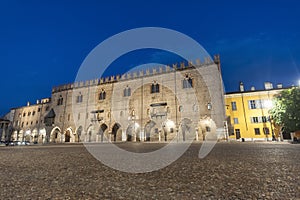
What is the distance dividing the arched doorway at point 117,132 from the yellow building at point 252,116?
1693cm

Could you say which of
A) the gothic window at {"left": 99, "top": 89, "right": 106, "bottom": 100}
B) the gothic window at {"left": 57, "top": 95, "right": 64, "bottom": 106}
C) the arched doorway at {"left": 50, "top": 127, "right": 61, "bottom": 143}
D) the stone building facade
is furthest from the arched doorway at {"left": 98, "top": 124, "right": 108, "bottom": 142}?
the gothic window at {"left": 57, "top": 95, "right": 64, "bottom": 106}

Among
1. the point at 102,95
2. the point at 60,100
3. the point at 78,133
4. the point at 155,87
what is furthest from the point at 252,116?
the point at 60,100

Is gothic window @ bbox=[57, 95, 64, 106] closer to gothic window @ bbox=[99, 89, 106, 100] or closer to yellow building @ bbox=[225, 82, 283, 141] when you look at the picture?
gothic window @ bbox=[99, 89, 106, 100]

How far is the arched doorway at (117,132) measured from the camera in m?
27.2

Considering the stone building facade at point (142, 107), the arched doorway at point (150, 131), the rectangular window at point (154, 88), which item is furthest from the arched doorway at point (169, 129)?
the rectangular window at point (154, 88)

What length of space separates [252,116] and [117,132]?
68.9 feet

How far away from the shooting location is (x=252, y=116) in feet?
80.5

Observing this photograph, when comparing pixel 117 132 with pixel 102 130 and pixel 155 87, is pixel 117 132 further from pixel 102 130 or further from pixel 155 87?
pixel 155 87

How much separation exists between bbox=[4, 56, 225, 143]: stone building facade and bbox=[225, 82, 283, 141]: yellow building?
18.9 feet

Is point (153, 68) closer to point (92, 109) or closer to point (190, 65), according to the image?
point (190, 65)

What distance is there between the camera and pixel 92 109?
95.6 feet

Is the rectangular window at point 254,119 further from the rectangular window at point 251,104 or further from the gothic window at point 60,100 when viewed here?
the gothic window at point 60,100

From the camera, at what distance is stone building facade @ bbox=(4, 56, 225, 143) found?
22250mm

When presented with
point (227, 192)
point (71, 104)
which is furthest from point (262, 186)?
point (71, 104)
